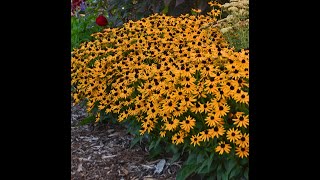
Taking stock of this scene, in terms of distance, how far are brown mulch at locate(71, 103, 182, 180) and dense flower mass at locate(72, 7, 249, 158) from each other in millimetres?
199

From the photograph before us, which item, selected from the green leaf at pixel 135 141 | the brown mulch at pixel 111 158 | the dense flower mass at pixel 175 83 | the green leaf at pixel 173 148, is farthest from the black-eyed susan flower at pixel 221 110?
the green leaf at pixel 135 141

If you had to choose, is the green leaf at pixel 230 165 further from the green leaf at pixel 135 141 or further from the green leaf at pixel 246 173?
the green leaf at pixel 135 141

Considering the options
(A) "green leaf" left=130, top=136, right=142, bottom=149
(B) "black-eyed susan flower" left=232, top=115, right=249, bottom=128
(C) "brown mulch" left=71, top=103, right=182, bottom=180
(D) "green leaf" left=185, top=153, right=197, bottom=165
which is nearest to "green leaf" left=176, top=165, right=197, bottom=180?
(D) "green leaf" left=185, top=153, right=197, bottom=165

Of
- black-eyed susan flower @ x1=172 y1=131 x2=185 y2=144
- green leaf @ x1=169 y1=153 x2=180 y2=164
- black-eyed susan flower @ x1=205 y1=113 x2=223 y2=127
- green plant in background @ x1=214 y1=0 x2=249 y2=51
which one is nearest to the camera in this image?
black-eyed susan flower @ x1=205 y1=113 x2=223 y2=127

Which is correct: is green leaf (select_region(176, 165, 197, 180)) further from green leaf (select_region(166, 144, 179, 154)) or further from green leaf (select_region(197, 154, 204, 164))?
green leaf (select_region(166, 144, 179, 154))

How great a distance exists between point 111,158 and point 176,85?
72cm

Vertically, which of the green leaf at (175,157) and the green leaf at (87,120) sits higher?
the green leaf at (87,120)

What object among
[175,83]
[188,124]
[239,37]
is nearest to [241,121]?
[188,124]

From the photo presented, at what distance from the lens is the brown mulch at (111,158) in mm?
2970

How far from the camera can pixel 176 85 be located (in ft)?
9.55

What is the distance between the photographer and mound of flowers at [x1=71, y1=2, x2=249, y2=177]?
2508 millimetres

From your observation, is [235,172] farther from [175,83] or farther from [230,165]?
[175,83]

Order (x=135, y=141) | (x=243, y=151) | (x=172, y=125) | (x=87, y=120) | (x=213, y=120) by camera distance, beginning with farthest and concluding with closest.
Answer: (x=87, y=120) < (x=135, y=141) < (x=172, y=125) < (x=213, y=120) < (x=243, y=151)
